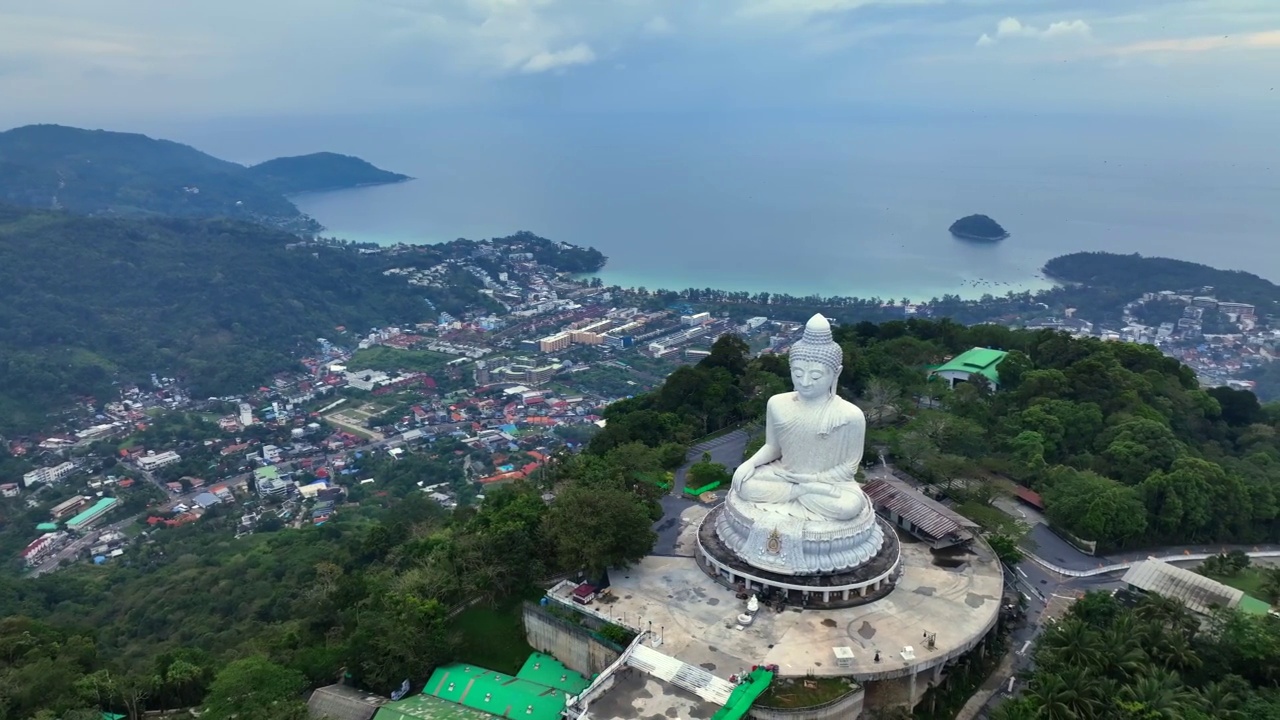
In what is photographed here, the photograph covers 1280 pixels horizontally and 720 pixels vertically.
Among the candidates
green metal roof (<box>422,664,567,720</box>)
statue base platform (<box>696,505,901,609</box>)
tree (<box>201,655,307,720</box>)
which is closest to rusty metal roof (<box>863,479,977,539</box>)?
statue base platform (<box>696,505,901,609</box>)

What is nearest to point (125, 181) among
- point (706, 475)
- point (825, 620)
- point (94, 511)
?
point (94, 511)

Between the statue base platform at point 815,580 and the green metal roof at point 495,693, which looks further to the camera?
the statue base platform at point 815,580

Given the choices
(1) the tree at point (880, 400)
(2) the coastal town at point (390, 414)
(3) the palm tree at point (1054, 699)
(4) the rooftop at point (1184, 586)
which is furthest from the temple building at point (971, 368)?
(3) the palm tree at point (1054, 699)

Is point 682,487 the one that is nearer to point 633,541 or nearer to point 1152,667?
point 633,541

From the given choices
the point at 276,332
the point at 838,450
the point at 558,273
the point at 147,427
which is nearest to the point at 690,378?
the point at 838,450

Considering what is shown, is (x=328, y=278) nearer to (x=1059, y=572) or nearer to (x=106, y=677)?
(x=106, y=677)

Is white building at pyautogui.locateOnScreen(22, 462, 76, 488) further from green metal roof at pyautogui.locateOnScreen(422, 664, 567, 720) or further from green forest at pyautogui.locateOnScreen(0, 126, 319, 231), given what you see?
green forest at pyautogui.locateOnScreen(0, 126, 319, 231)

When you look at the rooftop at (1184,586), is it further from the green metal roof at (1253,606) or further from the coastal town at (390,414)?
the coastal town at (390,414)
